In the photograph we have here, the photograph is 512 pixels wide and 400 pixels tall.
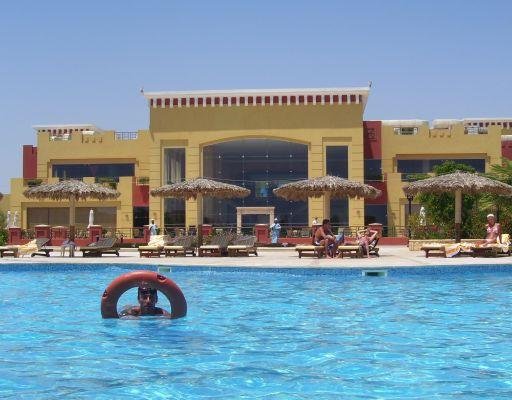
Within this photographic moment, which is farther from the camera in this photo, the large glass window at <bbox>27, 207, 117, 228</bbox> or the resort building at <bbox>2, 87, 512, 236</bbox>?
the large glass window at <bbox>27, 207, 117, 228</bbox>

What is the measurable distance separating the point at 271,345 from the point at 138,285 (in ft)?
7.21

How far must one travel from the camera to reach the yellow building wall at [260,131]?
115 ft

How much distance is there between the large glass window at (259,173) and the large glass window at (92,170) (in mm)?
5175

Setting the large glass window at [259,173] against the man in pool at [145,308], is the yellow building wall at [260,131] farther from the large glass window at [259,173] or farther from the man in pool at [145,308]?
the man in pool at [145,308]

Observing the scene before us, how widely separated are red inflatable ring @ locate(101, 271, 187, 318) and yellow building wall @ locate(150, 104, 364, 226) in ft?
84.0

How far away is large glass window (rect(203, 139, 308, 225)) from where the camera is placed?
3534cm

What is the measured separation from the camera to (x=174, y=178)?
119 feet

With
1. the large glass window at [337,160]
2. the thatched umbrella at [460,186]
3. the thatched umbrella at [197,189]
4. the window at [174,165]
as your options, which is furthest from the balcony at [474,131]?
the thatched umbrella at [197,189]

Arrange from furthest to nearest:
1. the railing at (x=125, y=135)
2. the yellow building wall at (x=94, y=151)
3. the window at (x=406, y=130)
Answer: the railing at (x=125, y=135) < the yellow building wall at (x=94, y=151) < the window at (x=406, y=130)

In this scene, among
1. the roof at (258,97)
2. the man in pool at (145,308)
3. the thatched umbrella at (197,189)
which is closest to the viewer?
the man in pool at (145,308)

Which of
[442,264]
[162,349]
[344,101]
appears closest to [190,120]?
[344,101]

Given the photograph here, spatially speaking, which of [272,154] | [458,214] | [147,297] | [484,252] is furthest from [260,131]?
[147,297]

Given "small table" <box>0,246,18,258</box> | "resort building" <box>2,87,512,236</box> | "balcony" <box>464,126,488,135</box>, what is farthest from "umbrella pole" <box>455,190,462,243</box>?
"balcony" <box>464,126,488,135</box>

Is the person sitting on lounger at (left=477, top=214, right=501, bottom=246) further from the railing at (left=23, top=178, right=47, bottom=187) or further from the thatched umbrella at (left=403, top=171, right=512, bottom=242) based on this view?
the railing at (left=23, top=178, right=47, bottom=187)
